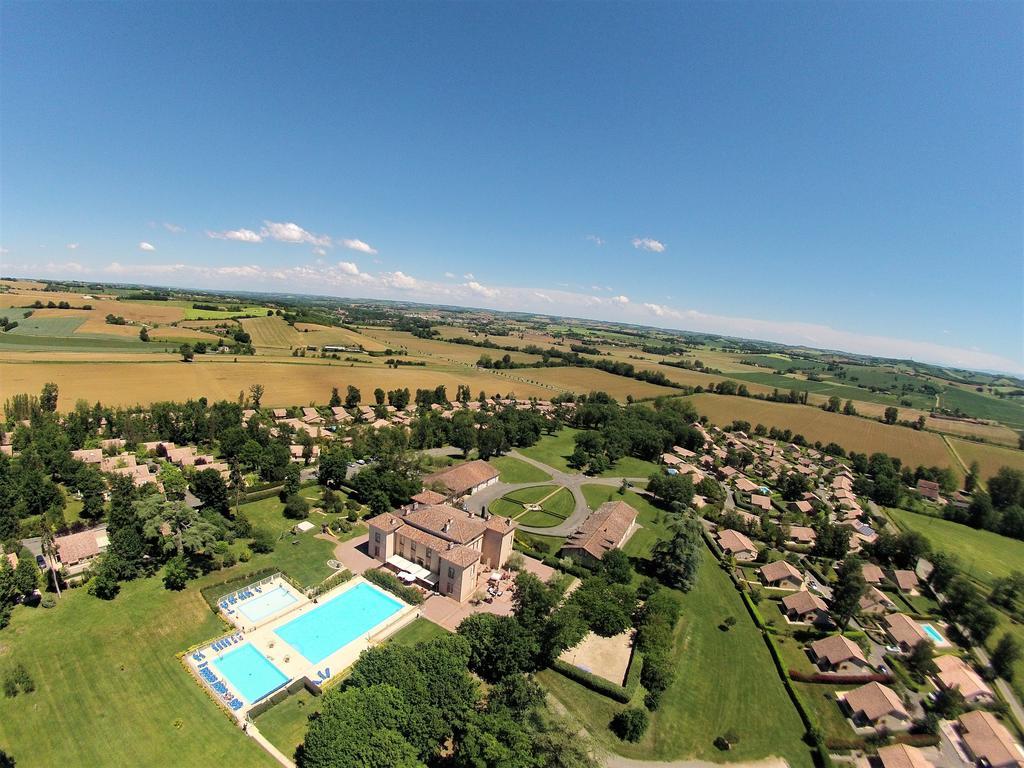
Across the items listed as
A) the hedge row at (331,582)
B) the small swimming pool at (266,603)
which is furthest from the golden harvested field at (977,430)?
the small swimming pool at (266,603)

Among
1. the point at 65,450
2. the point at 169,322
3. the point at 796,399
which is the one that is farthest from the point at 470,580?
the point at 169,322

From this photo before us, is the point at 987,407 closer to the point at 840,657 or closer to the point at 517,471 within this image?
the point at 840,657

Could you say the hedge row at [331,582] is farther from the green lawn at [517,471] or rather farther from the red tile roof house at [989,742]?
the red tile roof house at [989,742]

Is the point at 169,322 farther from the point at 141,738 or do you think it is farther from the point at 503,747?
the point at 503,747

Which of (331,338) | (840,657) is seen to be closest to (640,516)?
(840,657)

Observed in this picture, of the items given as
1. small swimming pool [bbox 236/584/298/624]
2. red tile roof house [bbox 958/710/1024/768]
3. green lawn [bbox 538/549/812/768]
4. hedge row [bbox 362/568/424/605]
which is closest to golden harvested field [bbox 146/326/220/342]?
small swimming pool [bbox 236/584/298/624]
